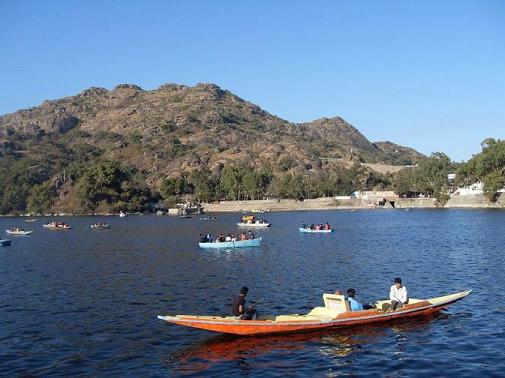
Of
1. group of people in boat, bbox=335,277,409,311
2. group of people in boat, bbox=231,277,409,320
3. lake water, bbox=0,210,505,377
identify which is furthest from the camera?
group of people in boat, bbox=335,277,409,311

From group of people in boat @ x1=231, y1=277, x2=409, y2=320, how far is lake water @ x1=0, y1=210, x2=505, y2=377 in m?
1.15

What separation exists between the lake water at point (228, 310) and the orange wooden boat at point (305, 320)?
1.68 ft

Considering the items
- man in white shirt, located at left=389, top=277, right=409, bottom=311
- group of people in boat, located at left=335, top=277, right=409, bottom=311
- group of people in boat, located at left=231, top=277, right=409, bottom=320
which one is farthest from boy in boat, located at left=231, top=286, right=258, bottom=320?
man in white shirt, located at left=389, top=277, right=409, bottom=311

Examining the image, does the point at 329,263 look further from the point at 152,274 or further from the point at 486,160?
the point at 486,160

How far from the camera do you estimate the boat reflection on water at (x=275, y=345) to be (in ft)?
81.6

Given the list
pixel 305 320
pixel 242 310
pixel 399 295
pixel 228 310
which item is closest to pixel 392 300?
pixel 399 295

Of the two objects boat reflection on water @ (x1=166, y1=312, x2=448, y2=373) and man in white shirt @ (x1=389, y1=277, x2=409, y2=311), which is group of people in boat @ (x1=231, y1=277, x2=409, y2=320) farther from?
boat reflection on water @ (x1=166, y1=312, x2=448, y2=373)

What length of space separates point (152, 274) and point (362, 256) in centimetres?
2518

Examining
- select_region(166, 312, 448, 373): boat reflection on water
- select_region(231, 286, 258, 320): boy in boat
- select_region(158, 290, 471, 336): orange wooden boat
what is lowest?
select_region(166, 312, 448, 373): boat reflection on water

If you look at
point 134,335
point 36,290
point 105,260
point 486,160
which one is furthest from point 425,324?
point 486,160

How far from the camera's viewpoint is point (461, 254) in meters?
61.7

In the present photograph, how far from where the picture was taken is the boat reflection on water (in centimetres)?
2486

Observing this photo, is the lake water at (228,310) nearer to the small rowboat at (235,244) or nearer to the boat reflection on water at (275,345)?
the boat reflection on water at (275,345)

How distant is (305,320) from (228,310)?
317 inches
